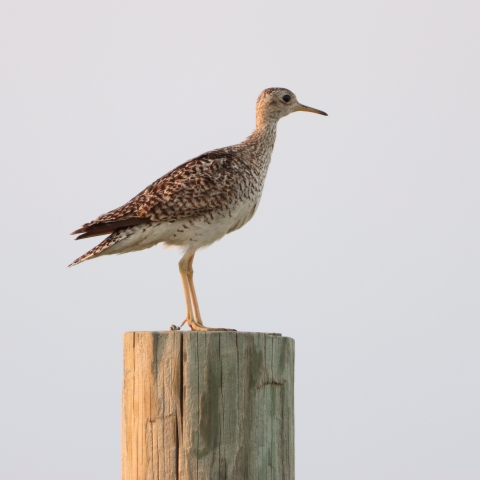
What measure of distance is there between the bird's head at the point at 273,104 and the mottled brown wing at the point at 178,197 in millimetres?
1729

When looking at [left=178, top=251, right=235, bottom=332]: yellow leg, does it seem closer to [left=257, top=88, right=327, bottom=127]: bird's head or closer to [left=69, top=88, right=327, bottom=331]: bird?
[left=69, top=88, right=327, bottom=331]: bird

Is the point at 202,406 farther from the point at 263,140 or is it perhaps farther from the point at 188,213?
the point at 263,140

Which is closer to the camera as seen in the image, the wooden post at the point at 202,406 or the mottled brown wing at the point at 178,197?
the wooden post at the point at 202,406

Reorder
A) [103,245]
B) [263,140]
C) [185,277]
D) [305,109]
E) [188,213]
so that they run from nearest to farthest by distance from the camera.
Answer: [103,245]
[188,213]
[185,277]
[263,140]
[305,109]

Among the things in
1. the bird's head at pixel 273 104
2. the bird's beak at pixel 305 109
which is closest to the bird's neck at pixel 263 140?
the bird's head at pixel 273 104

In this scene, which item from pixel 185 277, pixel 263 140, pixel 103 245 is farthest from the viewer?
pixel 263 140

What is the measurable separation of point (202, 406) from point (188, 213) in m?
4.01

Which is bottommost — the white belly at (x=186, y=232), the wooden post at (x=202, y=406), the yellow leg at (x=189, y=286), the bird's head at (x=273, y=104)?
the wooden post at (x=202, y=406)

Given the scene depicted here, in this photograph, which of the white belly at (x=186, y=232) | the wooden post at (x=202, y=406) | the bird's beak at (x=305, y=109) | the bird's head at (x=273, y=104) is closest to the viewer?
the wooden post at (x=202, y=406)

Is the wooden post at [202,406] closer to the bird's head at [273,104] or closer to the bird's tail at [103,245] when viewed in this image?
the bird's tail at [103,245]

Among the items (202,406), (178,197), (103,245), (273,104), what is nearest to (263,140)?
(273,104)

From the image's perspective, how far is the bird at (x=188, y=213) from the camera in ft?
27.7

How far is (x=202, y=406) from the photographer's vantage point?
491 cm

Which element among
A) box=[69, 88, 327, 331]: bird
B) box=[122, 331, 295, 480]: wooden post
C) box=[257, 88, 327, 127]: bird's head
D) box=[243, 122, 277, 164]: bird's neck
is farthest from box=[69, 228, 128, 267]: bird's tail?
box=[122, 331, 295, 480]: wooden post
